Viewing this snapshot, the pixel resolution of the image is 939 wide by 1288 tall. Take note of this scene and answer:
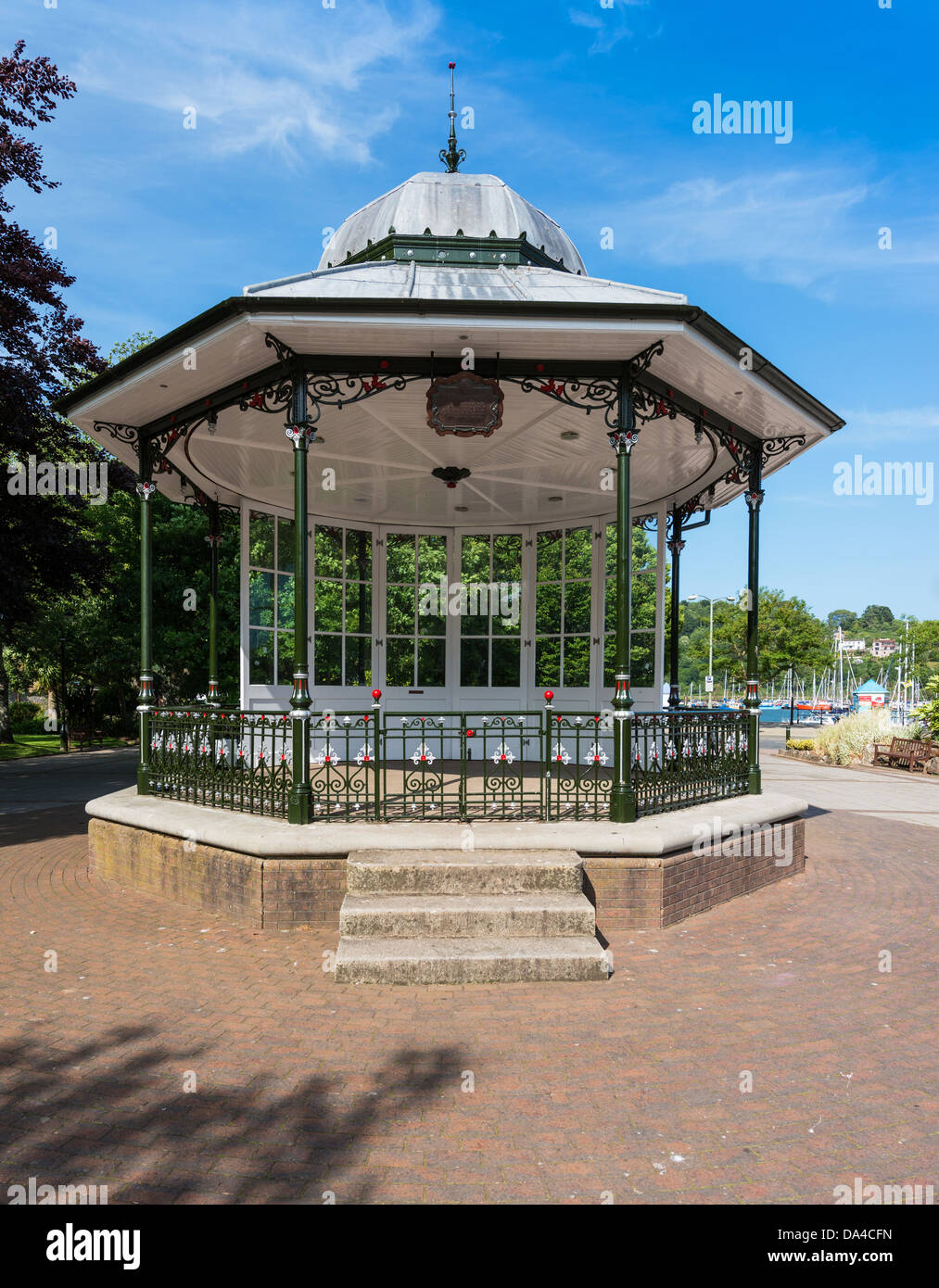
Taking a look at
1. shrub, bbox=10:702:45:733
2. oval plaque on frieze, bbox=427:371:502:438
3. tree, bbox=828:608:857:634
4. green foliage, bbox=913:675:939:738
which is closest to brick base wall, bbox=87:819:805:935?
oval plaque on frieze, bbox=427:371:502:438

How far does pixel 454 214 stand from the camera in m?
6.62

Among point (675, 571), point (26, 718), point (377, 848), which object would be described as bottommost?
point (26, 718)

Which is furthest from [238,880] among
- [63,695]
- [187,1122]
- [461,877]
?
[63,695]

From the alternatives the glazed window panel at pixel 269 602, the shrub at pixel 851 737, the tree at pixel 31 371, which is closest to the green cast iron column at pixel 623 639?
the glazed window panel at pixel 269 602

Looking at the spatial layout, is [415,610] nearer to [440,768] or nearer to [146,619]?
[146,619]

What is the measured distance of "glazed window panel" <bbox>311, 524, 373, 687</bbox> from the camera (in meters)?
8.98

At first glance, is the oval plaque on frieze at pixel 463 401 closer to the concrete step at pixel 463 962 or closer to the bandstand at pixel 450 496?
the bandstand at pixel 450 496

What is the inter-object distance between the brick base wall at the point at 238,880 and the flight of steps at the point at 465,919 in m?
0.30

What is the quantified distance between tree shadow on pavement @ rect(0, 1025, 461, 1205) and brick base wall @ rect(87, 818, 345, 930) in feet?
4.83

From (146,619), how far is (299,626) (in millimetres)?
2671
